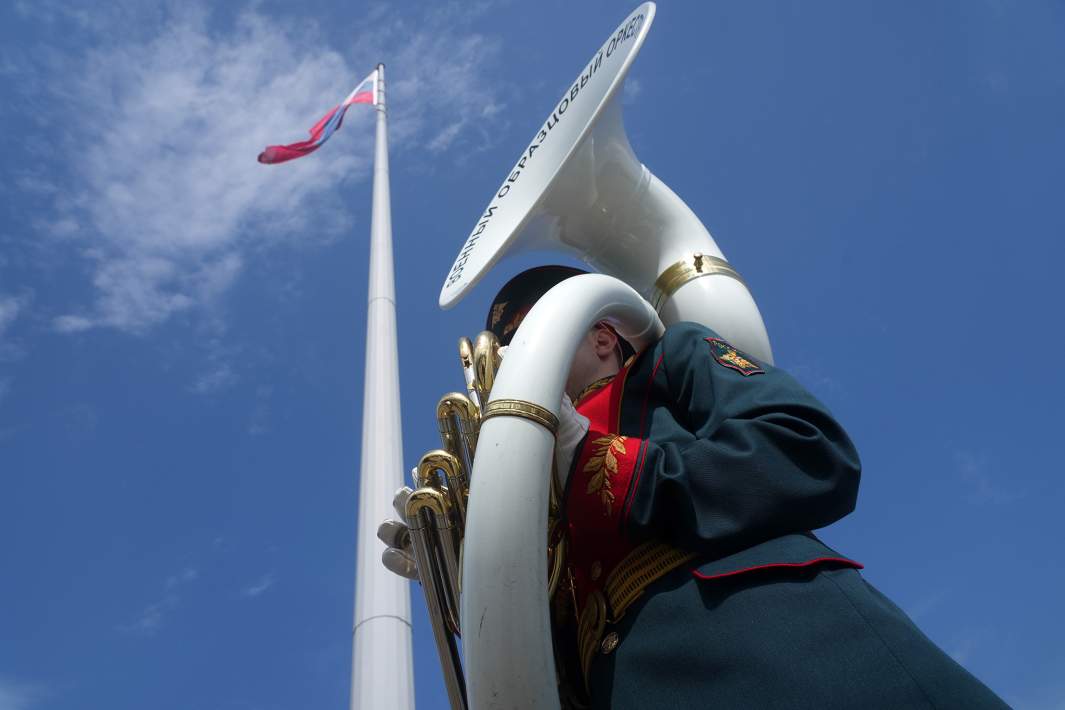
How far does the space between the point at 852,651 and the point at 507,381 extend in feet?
2.75

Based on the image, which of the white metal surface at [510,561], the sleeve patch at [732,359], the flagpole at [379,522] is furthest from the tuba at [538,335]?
the flagpole at [379,522]

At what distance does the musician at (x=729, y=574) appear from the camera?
1.70 meters

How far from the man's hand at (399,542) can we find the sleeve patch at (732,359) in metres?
0.86

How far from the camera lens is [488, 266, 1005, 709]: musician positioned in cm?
170

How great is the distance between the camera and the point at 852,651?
1723 millimetres

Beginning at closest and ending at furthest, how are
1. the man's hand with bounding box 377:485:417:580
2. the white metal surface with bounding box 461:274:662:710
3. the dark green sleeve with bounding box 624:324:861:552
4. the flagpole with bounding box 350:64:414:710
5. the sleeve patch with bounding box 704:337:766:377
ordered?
1. the white metal surface with bounding box 461:274:662:710
2. the dark green sleeve with bounding box 624:324:861:552
3. the sleeve patch with bounding box 704:337:766:377
4. the man's hand with bounding box 377:485:417:580
5. the flagpole with bounding box 350:64:414:710

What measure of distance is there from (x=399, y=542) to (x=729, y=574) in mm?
1008

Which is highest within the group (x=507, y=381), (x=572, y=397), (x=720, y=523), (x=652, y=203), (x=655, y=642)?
(x=652, y=203)

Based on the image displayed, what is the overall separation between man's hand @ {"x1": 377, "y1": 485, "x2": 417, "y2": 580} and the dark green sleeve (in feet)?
2.41

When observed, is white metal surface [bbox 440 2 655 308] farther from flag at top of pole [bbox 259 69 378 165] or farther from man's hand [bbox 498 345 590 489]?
flag at top of pole [bbox 259 69 378 165]

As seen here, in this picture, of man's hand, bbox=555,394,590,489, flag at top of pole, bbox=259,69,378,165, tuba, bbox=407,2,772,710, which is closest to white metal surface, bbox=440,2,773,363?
tuba, bbox=407,2,772,710

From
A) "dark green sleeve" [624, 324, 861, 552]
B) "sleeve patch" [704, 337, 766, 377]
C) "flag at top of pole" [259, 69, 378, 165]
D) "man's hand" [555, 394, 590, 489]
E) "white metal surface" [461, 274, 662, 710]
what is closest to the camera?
"white metal surface" [461, 274, 662, 710]

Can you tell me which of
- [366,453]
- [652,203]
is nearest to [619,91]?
[652,203]

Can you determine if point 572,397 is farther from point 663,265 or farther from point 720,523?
point 720,523
